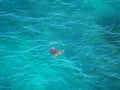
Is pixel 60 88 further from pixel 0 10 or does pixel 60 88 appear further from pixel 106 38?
pixel 0 10

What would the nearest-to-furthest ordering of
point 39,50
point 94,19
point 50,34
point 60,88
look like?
point 60,88
point 39,50
point 50,34
point 94,19

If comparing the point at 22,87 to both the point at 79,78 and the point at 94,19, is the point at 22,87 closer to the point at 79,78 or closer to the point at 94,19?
the point at 79,78

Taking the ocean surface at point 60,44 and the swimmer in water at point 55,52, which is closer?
→ the ocean surface at point 60,44

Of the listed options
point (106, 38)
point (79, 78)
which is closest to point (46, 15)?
point (106, 38)

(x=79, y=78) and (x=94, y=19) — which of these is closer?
(x=79, y=78)

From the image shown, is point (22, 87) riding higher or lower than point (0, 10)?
lower

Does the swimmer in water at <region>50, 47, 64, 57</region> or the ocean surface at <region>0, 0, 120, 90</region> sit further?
the swimmer in water at <region>50, 47, 64, 57</region>

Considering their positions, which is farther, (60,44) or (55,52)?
(60,44)

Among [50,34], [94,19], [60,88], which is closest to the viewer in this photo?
[60,88]
